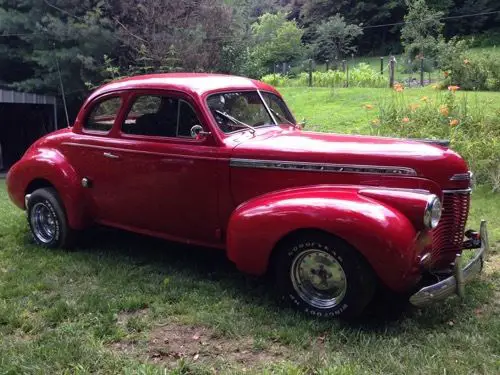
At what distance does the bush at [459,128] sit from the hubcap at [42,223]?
5.70 meters

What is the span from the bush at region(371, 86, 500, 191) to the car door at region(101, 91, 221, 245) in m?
4.70

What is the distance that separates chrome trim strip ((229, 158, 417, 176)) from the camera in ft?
13.5

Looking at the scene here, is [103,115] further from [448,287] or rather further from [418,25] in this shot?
[418,25]

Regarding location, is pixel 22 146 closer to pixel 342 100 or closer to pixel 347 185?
→ pixel 342 100

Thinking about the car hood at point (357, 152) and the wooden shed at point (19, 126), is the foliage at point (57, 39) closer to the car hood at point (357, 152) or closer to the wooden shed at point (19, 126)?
the wooden shed at point (19, 126)

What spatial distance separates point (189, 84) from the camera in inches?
197

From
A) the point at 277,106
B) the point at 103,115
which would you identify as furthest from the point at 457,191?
the point at 103,115

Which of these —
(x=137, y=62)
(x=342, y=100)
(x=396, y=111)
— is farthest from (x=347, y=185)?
(x=137, y=62)

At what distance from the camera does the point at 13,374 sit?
11.2ft

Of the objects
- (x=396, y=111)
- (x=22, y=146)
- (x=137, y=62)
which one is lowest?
(x=22, y=146)

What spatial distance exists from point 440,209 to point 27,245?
14.7 ft

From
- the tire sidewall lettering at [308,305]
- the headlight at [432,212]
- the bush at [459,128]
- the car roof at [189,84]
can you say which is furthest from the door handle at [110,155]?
the bush at [459,128]

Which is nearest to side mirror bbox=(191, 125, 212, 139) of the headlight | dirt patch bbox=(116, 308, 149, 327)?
dirt patch bbox=(116, 308, 149, 327)

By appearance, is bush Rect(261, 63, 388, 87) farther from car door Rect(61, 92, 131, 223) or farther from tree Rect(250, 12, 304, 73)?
car door Rect(61, 92, 131, 223)
